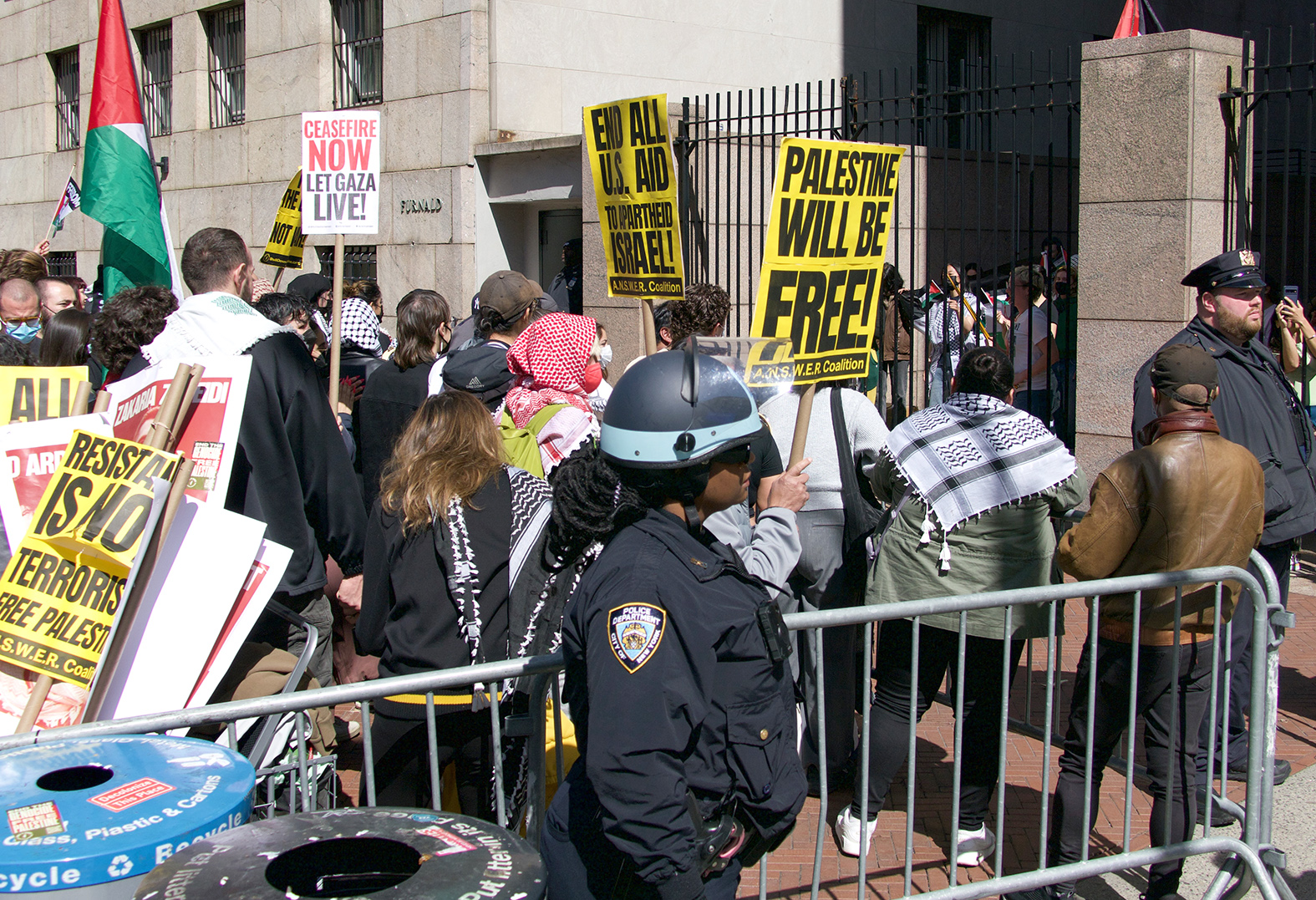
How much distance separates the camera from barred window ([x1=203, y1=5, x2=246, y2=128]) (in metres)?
17.4

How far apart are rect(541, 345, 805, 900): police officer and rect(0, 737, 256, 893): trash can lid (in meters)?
0.72

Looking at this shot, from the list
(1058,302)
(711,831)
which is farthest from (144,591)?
(1058,302)

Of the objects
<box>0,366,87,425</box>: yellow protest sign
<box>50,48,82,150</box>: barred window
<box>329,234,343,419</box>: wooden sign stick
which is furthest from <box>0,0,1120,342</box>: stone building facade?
<box>0,366,87,425</box>: yellow protest sign

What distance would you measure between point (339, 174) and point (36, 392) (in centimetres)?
374

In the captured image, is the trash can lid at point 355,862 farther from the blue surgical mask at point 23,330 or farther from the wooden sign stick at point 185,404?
the blue surgical mask at point 23,330

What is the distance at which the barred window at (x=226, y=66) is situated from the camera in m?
17.4

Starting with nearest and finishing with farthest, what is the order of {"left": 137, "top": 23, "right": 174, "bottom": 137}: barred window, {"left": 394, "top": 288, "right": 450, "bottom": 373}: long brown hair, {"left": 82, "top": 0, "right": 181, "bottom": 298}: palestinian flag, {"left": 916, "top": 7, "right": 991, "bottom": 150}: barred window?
{"left": 394, "top": 288, "right": 450, "bottom": 373}: long brown hair → {"left": 82, "top": 0, "right": 181, "bottom": 298}: palestinian flag → {"left": 916, "top": 7, "right": 991, "bottom": 150}: barred window → {"left": 137, "top": 23, "right": 174, "bottom": 137}: barred window

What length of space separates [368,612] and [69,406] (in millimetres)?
1419

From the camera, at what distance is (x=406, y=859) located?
6.95 ft

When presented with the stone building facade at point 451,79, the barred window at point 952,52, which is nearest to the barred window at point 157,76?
the stone building facade at point 451,79

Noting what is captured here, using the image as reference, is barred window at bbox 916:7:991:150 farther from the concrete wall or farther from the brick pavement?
the brick pavement

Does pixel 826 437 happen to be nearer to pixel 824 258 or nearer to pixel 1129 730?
pixel 824 258

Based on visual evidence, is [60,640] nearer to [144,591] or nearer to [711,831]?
[144,591]

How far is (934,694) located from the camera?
4.47 meters
